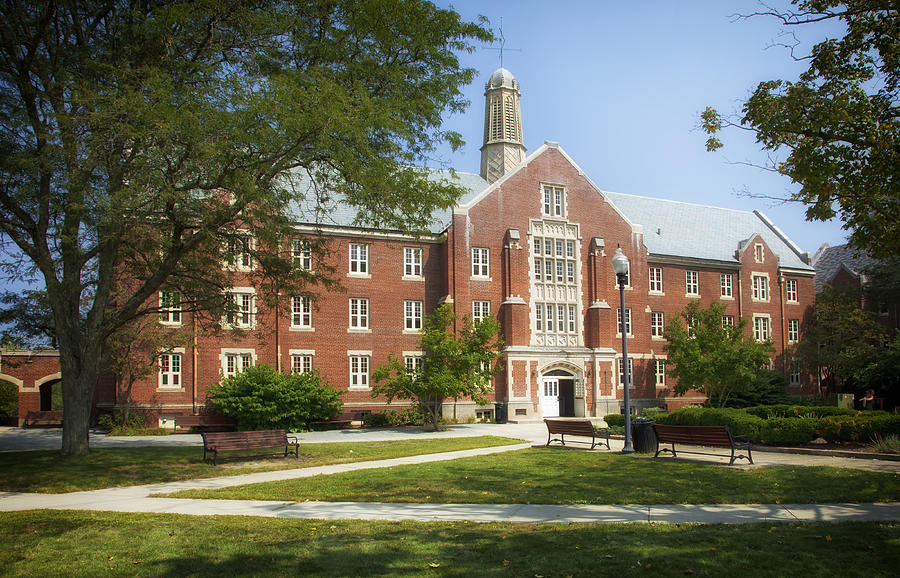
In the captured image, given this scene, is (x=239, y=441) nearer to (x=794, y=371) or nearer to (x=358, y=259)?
(x=358, y=259)

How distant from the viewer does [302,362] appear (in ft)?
114

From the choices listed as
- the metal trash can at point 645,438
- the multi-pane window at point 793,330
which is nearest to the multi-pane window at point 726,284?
the multi-pane window at point 793,330

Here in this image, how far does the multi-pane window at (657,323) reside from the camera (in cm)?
4359

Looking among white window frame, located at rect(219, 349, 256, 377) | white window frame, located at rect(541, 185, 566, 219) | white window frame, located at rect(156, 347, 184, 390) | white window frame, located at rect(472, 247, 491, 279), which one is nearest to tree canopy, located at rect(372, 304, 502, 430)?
white window frame, located at rect(472, 247, 491, 279)

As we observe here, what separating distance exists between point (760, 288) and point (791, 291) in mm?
3166

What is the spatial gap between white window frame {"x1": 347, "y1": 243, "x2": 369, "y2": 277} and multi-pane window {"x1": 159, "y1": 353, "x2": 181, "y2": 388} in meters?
9.81

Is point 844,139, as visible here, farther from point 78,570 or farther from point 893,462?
point 78,570

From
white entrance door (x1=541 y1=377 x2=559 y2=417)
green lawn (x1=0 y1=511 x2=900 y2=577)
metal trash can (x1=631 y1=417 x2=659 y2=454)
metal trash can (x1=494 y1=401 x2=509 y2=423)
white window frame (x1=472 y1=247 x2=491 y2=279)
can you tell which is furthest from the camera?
white entrance door (x1=541 y1=377 x2=559 y2=417)

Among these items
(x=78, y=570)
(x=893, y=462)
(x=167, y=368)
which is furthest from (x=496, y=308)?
(x=78, y=570)

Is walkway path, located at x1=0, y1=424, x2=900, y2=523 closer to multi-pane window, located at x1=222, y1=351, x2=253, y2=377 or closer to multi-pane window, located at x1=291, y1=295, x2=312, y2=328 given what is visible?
multi-pane window, located at x1=222, y1=351, x2=253, y2=377

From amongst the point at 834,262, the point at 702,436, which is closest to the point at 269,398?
the point at 702,436

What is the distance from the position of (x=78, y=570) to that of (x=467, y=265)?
101 ft

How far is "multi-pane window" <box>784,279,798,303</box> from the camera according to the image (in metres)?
48.5

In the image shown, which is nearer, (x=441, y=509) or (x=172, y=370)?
(x=441, y=509)
